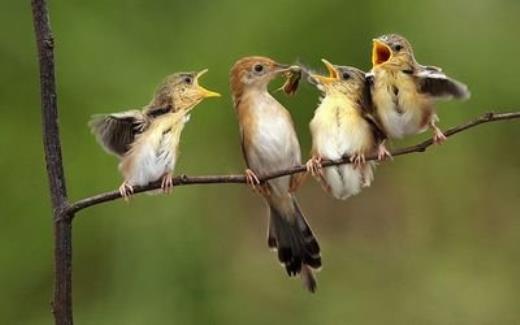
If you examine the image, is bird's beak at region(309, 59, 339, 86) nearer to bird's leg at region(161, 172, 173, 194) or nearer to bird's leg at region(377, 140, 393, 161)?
bird's leg at region(377, 140, 393, 161)

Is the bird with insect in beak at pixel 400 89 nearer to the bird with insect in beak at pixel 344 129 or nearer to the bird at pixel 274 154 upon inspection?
the bird with insect in beak at pixel 344 129

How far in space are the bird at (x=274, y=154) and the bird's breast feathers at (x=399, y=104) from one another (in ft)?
0.67

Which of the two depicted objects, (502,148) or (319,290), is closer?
(319,290)

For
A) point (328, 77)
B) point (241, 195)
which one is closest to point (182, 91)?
point (328, 77)

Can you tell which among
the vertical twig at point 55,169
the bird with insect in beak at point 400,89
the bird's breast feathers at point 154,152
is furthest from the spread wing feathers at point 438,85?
the vertical twig at point 55,169

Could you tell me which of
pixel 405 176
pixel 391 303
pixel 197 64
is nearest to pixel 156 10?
pixel 197 64

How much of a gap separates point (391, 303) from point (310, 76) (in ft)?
6.23

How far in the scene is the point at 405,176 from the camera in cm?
352

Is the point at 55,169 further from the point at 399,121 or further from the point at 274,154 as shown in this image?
the point at 274,154

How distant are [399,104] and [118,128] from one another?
11.4 inches

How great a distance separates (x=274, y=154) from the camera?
1.64 metres

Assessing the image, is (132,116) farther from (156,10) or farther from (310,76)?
(156,10)

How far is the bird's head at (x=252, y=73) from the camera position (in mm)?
1510

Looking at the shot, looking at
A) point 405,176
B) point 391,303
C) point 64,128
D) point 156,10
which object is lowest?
point 391,303
